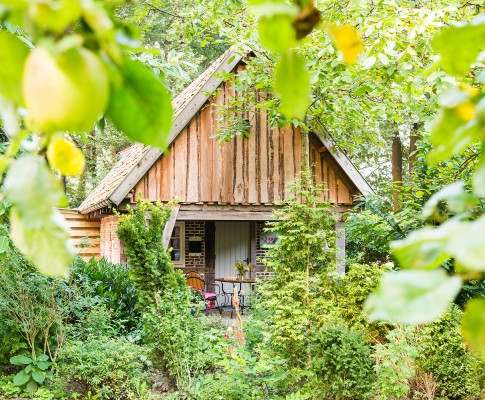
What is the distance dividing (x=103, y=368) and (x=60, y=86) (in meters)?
5.38

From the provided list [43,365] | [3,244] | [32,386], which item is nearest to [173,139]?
[43,365]

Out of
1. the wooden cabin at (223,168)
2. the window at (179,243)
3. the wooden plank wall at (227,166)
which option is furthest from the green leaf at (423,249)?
the window at (179,243)

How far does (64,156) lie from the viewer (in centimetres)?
33

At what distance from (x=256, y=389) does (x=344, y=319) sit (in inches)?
54.6

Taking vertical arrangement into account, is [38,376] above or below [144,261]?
below

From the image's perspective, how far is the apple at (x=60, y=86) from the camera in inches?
9.4

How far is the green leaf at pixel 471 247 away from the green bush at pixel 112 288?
6.80 metres

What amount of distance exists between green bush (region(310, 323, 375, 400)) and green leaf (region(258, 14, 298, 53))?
4.30 meters

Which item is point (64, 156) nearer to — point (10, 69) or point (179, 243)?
point (10, 69)

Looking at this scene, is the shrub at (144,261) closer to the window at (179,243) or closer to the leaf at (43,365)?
the leaf at (43,365)

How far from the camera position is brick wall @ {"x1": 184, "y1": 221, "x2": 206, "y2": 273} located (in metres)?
12.6

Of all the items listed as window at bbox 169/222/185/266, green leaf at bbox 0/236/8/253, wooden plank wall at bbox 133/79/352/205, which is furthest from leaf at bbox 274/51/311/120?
window at bbox 169/222/185/266

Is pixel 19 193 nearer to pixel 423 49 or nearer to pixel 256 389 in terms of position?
pixel 256 389

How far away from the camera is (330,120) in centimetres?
712
